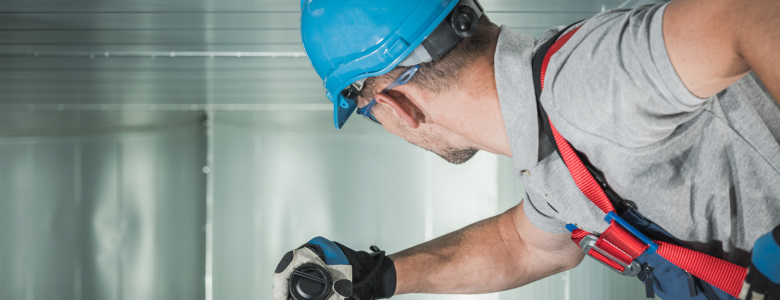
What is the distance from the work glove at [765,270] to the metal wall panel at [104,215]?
97.0 inches

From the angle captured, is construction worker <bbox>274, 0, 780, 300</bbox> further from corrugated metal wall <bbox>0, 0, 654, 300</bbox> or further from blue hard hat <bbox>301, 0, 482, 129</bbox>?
corrugated metal wall <bbox>0, 0, 654, 300</bbox>

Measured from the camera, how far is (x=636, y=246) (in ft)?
2.42

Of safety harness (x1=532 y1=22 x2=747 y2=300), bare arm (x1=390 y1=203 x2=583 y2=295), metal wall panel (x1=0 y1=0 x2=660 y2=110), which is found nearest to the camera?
safety harness (x1=532 y1=22 x2=747 y2=300)

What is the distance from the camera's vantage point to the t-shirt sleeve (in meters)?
0.47

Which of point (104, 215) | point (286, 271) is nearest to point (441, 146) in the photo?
point (286, 271)

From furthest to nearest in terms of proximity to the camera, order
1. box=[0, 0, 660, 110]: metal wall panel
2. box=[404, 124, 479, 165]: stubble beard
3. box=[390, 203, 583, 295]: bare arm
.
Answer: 1. box=[0, 0, 660, 110]: metal wall panel
2. box=[390, 203, 583, 295]: bare arm
3. box=[404, 124, 479, 165]: stubble beard

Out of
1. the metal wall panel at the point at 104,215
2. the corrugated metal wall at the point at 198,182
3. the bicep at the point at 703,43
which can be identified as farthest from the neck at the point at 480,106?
the metal wall panel at the point at 104,215

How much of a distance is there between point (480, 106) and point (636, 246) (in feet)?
1.06

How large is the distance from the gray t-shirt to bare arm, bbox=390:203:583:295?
38cm

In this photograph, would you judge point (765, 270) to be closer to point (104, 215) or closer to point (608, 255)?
point (608, 255)

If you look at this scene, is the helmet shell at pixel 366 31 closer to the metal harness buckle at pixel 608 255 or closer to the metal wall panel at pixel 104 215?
the metal harness buckle at pixel 608 255

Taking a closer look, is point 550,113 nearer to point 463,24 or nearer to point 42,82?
point 463,24

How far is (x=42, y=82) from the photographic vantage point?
6.32 feet

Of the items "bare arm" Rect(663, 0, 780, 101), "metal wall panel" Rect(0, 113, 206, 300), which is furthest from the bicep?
"metal wall panel" Rect(0, 113, 206, 300)
